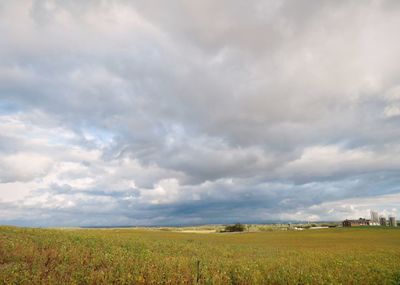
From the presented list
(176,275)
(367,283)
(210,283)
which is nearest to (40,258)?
(176,275)

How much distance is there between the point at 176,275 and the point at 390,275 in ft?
39.6

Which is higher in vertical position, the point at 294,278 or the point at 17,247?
the point at 17,247

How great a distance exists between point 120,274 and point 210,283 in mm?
4307

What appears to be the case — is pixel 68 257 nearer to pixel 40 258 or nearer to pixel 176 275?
pixel 40 258

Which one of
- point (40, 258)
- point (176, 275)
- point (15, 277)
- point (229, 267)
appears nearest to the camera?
point (15, 277)

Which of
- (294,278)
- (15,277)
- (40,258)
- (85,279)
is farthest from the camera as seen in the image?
(40,258)

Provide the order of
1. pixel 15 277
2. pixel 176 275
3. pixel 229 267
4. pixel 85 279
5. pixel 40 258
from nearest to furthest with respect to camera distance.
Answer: pixel 15 277 → pixel 85 279 → pixel 176 275 → pixel 40 258 → pixel 229 267

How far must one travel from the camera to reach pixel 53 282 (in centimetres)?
1259

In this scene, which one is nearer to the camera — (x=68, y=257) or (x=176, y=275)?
(x=176, y=275)

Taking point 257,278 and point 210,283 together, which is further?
point 257,278

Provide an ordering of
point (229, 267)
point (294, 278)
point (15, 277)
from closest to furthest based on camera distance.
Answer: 1. point (15, 277)
2. point (294, 278)
3. point (229, 267)

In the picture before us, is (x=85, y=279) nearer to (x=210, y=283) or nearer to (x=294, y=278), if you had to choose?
(x=210, y=283)

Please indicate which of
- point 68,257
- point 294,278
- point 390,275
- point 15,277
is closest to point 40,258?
point 68,257

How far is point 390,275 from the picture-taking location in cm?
1731
